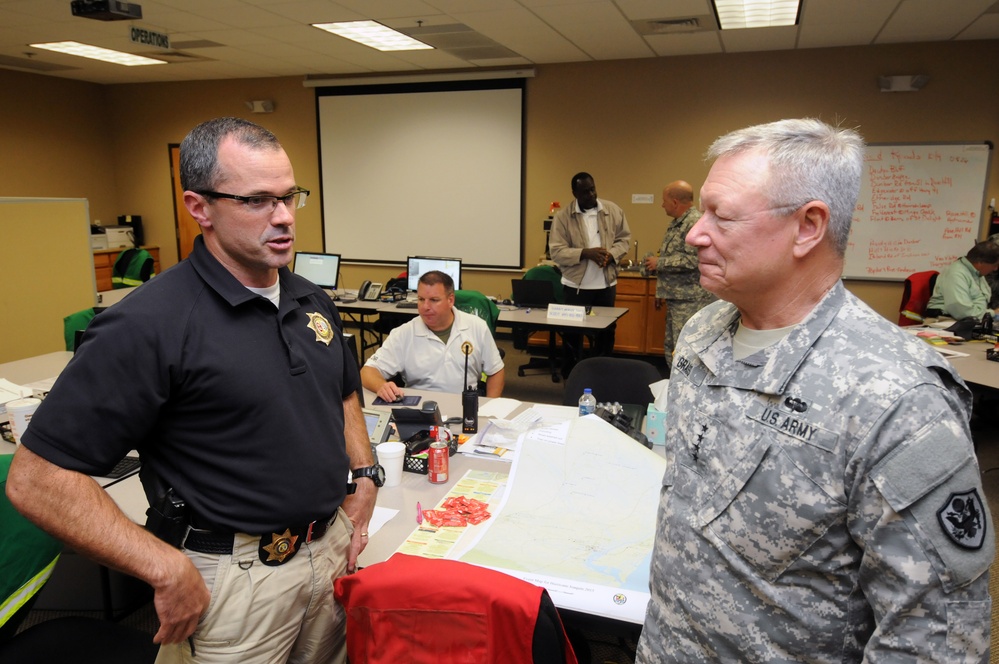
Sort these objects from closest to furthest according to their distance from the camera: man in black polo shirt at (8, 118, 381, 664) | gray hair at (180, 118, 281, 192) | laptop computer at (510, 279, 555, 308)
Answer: man in black polo shirt at (8, 118, 381, 664) < gray hair at (180, 118, 281, 192) < laptop computer at (510, 279, 555, 308)

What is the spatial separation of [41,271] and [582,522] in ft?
14.2

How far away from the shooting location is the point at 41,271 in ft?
14.1

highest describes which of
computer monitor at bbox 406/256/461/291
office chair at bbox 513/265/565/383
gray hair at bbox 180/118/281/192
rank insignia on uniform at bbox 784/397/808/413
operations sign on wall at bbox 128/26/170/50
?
operations sign on wall at bbox 128/26/170/50

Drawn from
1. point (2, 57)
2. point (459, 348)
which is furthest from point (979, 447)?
point (2, 57)

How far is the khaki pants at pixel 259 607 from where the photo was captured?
1.23m

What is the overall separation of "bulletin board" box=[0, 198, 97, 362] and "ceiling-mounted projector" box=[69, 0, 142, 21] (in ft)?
4.03

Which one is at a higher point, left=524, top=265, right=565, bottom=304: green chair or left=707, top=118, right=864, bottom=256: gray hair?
left=707, top=118, right=864, bottom=256: gray hair

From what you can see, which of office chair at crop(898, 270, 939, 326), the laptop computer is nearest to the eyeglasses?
the laptop computer

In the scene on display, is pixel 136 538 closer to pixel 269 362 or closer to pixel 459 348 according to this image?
pixel 269 362

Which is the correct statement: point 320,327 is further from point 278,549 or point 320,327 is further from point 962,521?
point 962,521

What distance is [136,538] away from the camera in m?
1.11

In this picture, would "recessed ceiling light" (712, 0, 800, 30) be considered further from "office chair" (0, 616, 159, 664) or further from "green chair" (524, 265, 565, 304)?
"office chair" (0, 616, 159, 664)

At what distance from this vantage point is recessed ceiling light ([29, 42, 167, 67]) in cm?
616

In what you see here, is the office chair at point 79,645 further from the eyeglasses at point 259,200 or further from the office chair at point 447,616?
the eyeglasses at point 259,200
